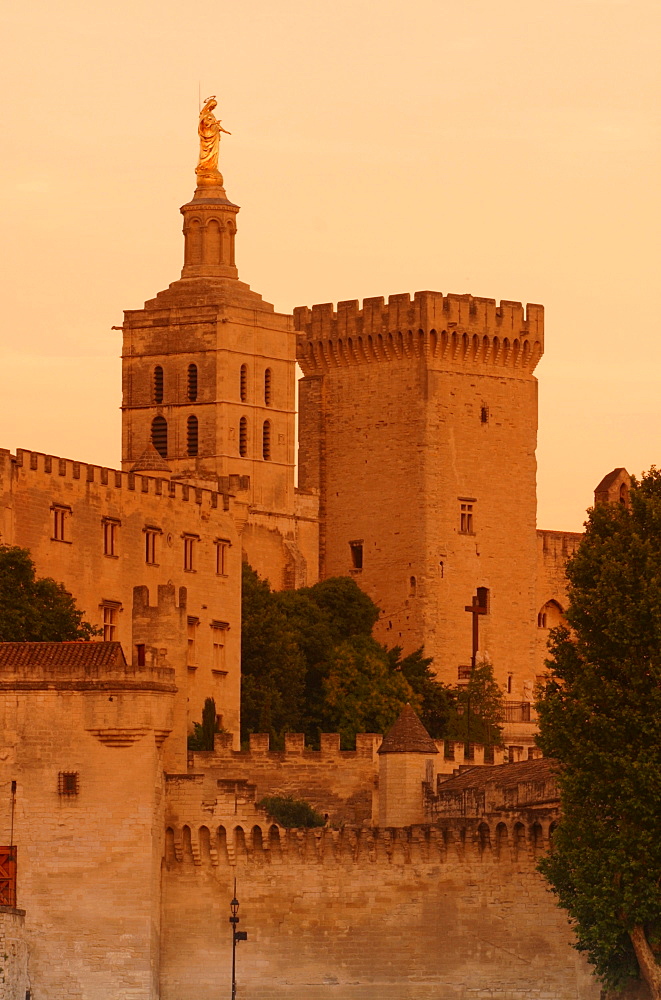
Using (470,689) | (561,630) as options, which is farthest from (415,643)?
(561,630)

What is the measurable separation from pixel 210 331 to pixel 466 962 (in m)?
45.8

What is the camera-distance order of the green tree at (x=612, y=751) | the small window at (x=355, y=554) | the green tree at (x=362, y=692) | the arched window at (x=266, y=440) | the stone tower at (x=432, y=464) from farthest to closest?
the arched window at (x=266, y=440)
the small window at (x=355, y=554)
the stone tower at (x=432, y=464)
the green tree at (x=362, y=692)
the green tree at (x=612, y=751)

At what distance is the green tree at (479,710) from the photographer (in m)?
102

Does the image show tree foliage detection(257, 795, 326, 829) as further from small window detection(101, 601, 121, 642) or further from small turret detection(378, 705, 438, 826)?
small window detection(101, 601, 121, 642)

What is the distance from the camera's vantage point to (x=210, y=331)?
114 m

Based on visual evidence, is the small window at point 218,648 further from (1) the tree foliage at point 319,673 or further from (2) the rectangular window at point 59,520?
(2) the rectangular window at point 59,520

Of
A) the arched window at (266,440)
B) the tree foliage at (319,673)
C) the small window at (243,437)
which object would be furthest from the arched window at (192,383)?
the tree foliage at (319,673)

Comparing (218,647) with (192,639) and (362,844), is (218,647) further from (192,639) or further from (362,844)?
(362,844)

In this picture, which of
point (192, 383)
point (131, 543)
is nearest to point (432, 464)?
point (192, 383)

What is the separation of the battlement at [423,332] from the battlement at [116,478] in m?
12.5

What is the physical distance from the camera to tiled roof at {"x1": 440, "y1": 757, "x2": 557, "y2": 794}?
7819 cm

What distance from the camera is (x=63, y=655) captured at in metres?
72.9

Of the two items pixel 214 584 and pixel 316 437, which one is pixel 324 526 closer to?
pixel 316 437

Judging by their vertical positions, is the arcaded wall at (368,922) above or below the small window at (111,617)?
below
